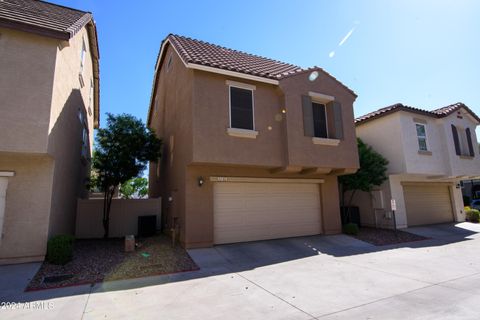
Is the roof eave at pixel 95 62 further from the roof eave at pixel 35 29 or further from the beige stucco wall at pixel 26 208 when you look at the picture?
the beige stucco wall at pixel 26 208

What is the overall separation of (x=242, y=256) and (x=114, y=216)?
22.4ft

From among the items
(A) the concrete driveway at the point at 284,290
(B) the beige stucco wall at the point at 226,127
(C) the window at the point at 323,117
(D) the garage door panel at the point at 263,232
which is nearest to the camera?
(A) the concrete driveway at the point at 284,290

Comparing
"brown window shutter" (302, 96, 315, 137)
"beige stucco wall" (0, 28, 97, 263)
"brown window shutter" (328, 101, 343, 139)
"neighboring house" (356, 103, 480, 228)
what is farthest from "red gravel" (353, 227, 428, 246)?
"beige stucco wall" (0, 28, 97, 263)

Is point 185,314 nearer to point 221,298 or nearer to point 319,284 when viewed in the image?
point 221,298

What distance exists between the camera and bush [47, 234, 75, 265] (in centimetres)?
753

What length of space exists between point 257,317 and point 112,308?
2.72 metres

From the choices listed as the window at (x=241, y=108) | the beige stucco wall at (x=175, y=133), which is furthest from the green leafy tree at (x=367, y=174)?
the beige stucco wall at (x=175, y=133)

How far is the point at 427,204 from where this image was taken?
16.7 metres

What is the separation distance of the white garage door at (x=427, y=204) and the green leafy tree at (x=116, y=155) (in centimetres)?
1514

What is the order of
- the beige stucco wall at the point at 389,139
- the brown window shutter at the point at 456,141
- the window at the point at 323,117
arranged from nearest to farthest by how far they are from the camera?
1. the window at the point at 323,117
2. the beige stucco wall at the point at 389,139
3. the brown window shutter at the point at 456,141

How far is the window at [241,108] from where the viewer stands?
32.6ft

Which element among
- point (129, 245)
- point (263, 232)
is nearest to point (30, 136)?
point (129, 245)

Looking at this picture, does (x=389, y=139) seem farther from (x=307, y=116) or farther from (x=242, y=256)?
(x=242, y=256)

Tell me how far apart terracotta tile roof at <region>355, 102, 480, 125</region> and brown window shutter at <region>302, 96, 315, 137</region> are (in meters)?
6.60
